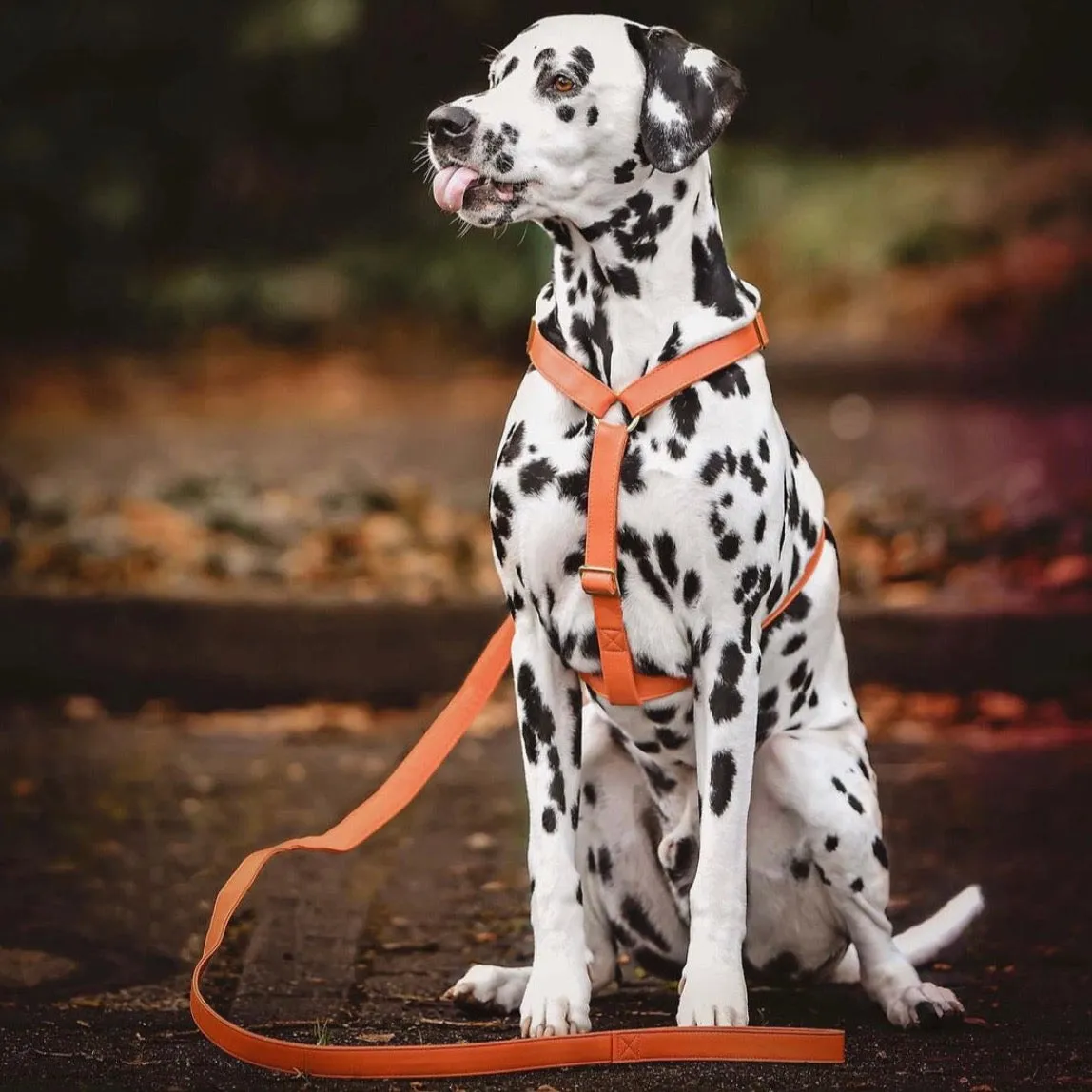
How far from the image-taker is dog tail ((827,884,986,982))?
442 cm

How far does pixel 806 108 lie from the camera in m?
15.5

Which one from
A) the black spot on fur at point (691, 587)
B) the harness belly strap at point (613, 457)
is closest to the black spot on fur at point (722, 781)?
the harness belly strap at point (613, 457)

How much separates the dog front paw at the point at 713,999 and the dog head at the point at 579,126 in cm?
159

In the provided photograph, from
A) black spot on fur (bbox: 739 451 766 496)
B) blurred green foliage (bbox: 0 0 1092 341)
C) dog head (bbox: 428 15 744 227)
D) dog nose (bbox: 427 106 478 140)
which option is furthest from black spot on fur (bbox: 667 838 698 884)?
blurred green foliage (bbox: 0 0 1092 341)

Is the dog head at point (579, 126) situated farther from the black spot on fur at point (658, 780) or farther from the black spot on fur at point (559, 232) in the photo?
the black spot on fur at point (658, 780)

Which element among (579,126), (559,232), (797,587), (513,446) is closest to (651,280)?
(559,232)

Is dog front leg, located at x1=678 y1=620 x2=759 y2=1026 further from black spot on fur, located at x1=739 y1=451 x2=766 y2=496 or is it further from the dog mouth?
the dog mouth

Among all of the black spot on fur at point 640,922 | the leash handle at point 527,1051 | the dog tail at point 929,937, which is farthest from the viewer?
the dog tail at point 929,937

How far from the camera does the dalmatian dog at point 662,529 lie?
3.78 m

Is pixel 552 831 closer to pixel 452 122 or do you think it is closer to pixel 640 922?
pixel 640 922

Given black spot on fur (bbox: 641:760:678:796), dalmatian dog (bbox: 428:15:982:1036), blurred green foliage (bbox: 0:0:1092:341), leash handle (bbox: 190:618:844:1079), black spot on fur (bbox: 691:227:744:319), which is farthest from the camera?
blurred green foliage (bbox: 0:0:1092:341)

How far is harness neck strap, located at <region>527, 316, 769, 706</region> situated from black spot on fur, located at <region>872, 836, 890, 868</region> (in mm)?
596

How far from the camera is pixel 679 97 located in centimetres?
379

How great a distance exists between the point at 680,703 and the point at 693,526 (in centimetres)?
42
